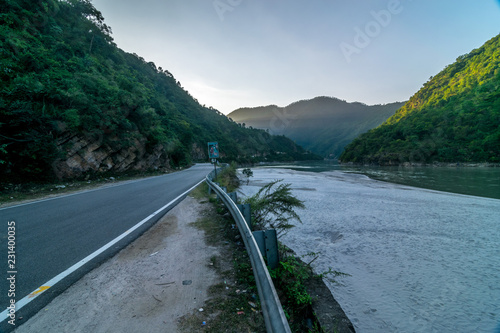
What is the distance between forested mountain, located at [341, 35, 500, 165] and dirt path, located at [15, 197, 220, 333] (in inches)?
2739

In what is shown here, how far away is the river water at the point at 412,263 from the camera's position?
3.41 metres

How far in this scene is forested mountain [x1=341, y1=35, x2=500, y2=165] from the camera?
54319 millimetres

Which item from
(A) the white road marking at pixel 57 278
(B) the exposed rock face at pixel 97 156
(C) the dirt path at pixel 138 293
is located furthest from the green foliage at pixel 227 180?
(C) the dirt path at pixel 138 293

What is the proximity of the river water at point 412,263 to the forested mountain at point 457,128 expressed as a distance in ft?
199

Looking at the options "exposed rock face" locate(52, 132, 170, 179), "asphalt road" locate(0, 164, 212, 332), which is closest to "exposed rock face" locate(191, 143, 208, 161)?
"exposed rock face" locate(52, 132, 170, 179)

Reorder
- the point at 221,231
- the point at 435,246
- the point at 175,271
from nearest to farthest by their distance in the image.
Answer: the point at 175,271
the point at 221,231
the point at 435,246

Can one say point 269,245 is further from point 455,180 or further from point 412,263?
point 455,180

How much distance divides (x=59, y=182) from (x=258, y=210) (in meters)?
13.2

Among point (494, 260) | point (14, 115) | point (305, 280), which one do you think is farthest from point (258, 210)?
point (14, 115)

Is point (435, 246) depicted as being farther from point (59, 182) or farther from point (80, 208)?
point (59, 182)

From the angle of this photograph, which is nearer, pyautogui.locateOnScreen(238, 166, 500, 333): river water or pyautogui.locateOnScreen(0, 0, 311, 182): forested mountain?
pyautogui.locateOnScreen(238, 166, 500, 333): river water

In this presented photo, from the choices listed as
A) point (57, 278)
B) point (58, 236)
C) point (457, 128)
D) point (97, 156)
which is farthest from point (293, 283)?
→ point (457, 128)

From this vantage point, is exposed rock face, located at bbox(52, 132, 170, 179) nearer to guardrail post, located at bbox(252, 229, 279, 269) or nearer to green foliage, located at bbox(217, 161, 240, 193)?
green foliage, located at bbox(217, 161, 240, 193)

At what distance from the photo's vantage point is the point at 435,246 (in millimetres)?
5914
